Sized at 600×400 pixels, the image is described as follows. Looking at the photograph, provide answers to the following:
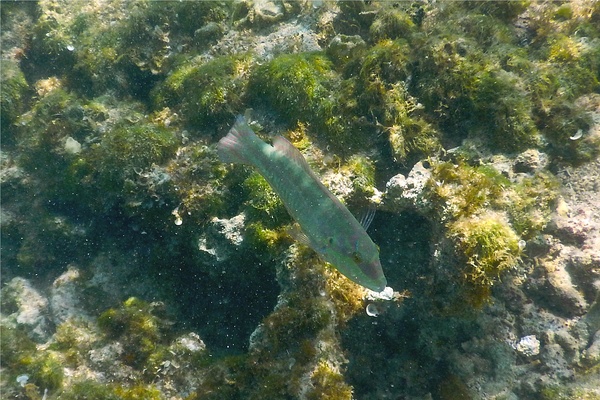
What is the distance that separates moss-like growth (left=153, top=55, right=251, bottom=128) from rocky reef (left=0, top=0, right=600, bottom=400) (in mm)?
30

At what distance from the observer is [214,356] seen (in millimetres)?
4570

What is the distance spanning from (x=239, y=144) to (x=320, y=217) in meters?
1.03

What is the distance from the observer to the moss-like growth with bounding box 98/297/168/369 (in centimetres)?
446

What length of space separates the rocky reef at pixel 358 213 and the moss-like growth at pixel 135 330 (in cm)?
3

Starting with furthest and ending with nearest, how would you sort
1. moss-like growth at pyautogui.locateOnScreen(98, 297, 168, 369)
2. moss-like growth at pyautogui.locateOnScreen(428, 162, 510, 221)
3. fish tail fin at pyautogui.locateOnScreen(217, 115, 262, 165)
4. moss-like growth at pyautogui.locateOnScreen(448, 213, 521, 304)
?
moss-like growth at pyautogui.locateOnScreen(98, 297, 168, 369) < moss-like growth at pyautogui.locateOnScreen(428, 162, 510, 221) < moss-like growth at pyautogui.locateOnScreen(448, 213, 521, 304) < fish tail fin at pyautogui.locateOnScreen(217, 115, 262, 165)

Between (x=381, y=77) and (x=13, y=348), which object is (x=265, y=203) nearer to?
(x=381, y=77)

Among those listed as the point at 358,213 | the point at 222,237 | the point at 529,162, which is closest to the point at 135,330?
the point at 222,237

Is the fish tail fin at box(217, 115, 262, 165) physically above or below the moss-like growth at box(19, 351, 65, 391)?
above

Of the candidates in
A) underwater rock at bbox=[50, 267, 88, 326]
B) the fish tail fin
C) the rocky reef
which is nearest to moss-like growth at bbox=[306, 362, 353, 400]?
the rocky reef

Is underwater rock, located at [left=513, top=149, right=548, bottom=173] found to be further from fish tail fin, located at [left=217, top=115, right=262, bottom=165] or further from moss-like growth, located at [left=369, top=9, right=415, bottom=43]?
fish tail fin, located at [left=217, top=115, right=262, bottom=165]

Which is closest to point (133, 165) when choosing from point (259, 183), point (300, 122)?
point (259, 183)

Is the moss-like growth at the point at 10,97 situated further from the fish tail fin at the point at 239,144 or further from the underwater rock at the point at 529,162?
the underwater rock at the point at 529,162

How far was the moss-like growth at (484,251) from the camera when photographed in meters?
3.23

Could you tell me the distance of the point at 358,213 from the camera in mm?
4211
